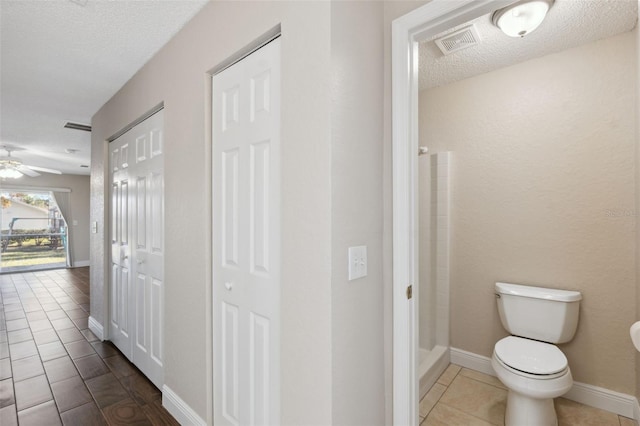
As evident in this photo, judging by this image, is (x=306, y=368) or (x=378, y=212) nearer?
(x=306, y=368)

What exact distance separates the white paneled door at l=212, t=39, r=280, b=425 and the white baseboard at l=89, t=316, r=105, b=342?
88.2 inches

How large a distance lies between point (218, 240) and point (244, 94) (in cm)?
74

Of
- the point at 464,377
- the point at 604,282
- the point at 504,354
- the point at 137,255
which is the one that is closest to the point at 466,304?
the point at 464,377

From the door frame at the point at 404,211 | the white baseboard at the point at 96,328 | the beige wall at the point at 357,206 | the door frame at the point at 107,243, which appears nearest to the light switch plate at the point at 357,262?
the beige wall at the point at 357,206

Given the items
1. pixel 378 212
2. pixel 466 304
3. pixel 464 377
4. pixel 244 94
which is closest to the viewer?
A: pixel 378 212

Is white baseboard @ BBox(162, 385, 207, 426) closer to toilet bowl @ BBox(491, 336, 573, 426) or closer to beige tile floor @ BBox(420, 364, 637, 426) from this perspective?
beige tile floor @ BBox(420, 364, 637, 426)

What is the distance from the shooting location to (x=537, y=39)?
1.93m

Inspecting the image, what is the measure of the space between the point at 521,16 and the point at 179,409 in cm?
291

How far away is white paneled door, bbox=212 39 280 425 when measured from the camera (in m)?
1.30

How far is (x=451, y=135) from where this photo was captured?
255 centimetres

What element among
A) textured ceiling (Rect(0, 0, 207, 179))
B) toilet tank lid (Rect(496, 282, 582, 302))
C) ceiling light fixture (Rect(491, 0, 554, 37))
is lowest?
toilet tank lid (Rect(496, 282, 582, 302))

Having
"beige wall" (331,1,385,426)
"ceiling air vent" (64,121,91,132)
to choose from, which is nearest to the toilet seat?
"beige wall" (331,1,385,426)

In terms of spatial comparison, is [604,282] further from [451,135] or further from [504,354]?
[451,135]

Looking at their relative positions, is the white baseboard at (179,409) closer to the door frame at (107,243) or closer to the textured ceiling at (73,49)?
the door frame at (107,243)
